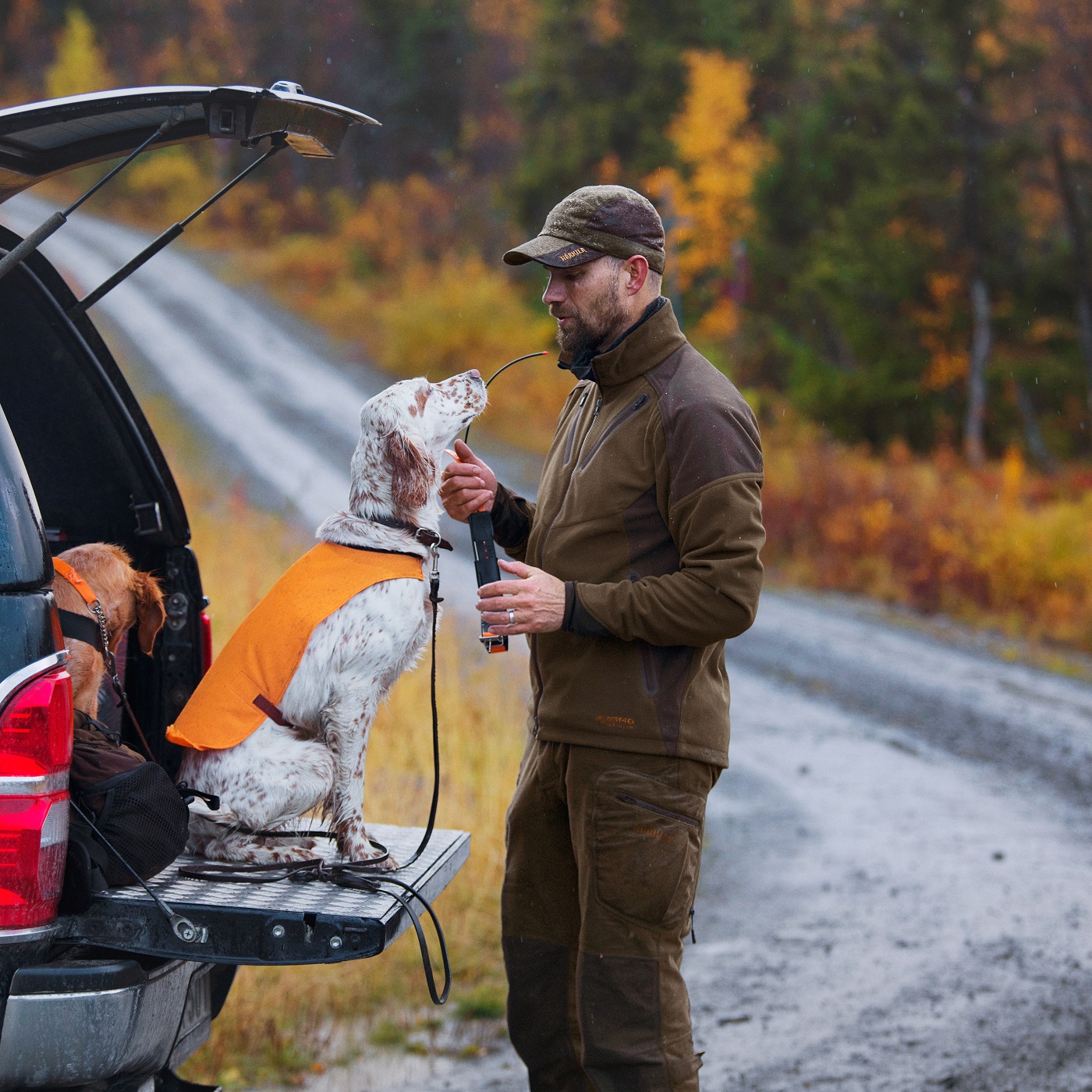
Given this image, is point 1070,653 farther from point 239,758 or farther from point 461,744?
point 239,758

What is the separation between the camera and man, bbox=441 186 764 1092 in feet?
9.10

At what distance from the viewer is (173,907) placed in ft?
8.17

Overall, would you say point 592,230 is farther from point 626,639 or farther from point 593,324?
point 626,639

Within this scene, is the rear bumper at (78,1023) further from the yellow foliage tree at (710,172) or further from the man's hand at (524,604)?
the yellow foliage tree at (710,172)

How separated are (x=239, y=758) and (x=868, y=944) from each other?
3.11 metres

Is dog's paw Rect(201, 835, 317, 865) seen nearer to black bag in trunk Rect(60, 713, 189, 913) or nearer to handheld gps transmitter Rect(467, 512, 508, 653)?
black bag in trunk Rect(60, 713, 189, 913)

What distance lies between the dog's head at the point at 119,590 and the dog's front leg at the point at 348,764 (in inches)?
20.2

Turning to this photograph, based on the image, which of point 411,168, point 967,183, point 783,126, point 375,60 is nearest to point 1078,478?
point 967,183

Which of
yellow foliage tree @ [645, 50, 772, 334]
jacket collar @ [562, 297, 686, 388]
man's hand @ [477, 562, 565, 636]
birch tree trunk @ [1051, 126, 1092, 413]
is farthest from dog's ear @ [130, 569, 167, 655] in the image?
yellow foliage tree @ [645, 50, 772, 334]

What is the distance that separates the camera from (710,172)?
2355 centimetres

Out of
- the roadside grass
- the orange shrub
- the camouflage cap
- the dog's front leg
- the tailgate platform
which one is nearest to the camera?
the tailgate platform

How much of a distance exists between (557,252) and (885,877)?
396cm

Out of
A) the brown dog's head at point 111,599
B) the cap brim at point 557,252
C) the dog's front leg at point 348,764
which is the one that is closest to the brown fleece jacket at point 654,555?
the cap brim at point 557,252

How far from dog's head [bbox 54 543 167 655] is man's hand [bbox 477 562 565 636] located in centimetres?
89
